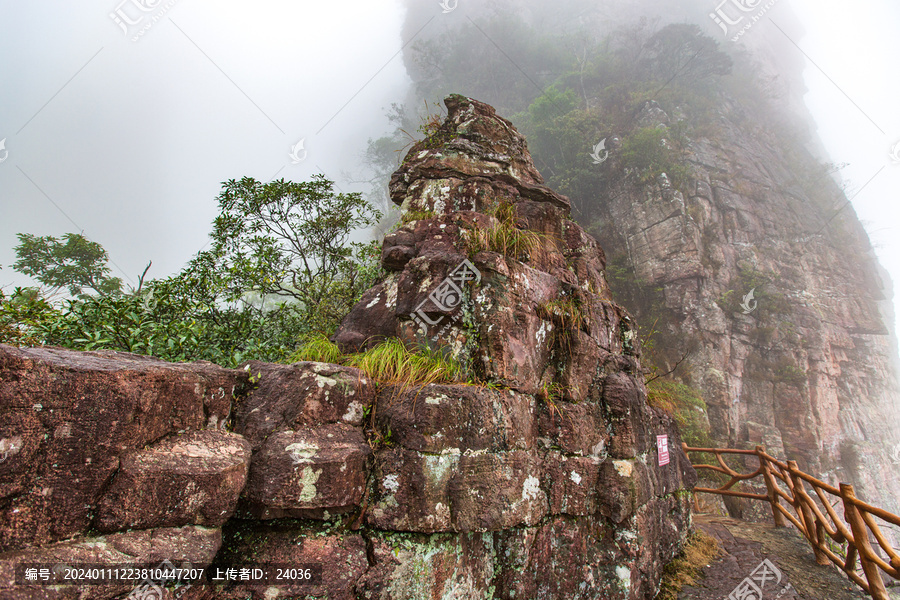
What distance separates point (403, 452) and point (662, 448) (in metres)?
A: 3.24

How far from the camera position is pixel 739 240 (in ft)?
50.3

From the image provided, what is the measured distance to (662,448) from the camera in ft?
13.9

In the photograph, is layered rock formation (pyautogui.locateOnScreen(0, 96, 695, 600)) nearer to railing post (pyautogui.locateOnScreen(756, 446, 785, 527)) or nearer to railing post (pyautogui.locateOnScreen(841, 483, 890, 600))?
railing post (pyautogui.locateOnScreen(756, 446, 785, 527))

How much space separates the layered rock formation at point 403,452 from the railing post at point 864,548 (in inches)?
56.7

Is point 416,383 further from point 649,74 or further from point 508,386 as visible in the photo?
point 649,74

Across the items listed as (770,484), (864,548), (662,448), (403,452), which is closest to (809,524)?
(770,484)

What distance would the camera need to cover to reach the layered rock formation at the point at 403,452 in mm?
1729

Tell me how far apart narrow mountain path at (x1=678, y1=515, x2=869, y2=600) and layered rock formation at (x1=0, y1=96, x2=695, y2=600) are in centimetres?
46

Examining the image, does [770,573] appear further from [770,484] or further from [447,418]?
[447,418]

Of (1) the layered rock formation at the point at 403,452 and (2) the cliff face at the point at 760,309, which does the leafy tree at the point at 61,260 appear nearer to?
(1) the layered rock formation at the point at 403,452

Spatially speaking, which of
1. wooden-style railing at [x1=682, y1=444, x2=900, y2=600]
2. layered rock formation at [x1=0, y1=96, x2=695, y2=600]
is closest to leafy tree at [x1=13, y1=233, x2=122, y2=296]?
layered rock formation at [x1=0, y1=96, x2=695, y2=600]

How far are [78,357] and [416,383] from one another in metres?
2.02

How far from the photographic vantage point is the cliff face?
13.0 meters

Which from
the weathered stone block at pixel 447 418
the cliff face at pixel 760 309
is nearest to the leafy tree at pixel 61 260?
the weathered stone block at pixel 447 418
